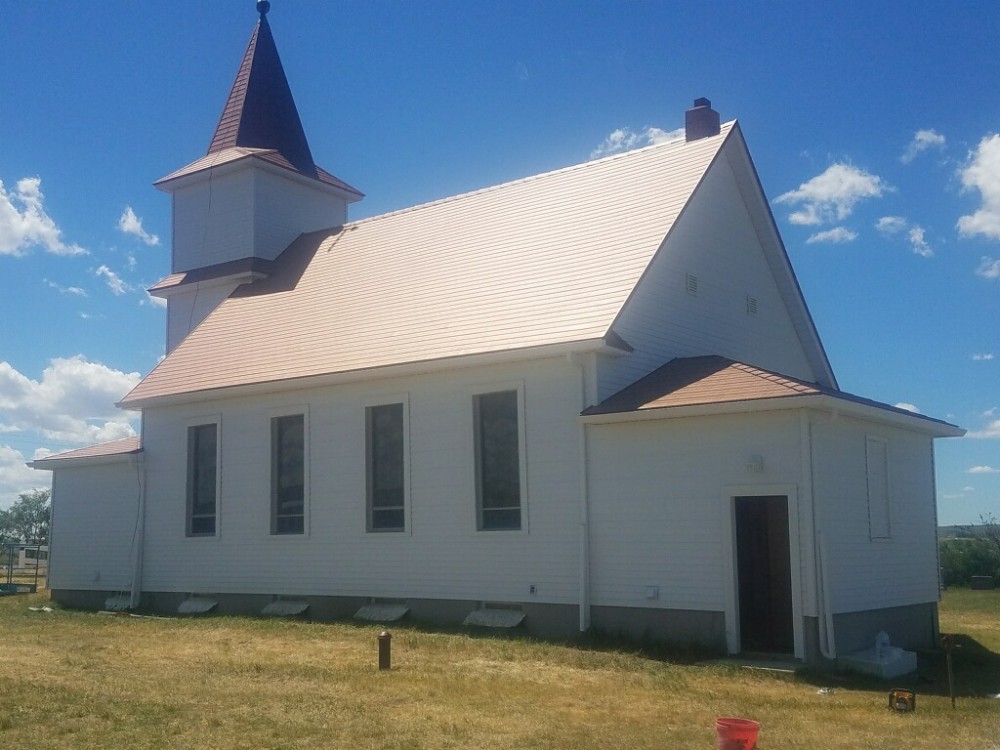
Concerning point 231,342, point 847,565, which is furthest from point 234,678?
point 231,342

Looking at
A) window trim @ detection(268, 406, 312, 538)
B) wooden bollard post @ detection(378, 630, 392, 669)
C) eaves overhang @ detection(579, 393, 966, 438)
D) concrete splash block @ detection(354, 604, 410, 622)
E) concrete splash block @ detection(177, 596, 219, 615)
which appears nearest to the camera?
wooden bollard post @ detection(378, 630, 392, 669)

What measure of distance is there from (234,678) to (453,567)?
623 cm

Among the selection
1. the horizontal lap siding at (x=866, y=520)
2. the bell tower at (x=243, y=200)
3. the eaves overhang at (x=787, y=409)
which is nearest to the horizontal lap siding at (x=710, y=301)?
the eaves overhang at (x=787, y=409)

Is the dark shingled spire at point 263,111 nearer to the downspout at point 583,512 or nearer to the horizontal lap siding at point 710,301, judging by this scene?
the horizontal lap siding at point 710,301

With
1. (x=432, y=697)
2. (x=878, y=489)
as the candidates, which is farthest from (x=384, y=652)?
(x=878, y=489)

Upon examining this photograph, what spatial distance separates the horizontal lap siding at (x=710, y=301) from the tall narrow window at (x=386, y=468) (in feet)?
14.5

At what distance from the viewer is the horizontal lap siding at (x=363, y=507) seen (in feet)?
57.7

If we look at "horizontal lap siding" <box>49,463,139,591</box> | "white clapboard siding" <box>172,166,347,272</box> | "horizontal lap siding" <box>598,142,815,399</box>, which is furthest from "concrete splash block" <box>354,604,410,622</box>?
"white clapboard siding" <box>172,166,347,272</box>

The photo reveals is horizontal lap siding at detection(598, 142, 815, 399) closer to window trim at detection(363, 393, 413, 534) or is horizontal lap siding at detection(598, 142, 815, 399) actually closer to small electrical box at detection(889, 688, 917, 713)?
window trim at detection(363, 393, 413, 534)

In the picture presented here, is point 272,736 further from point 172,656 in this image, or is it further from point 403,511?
point 403,511

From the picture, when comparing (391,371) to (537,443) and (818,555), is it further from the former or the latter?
(818,555)

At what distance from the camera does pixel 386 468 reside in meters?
20.0

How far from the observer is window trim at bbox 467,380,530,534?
17844 millimetres

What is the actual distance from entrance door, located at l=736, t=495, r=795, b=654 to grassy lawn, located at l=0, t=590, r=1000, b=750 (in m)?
1.99
